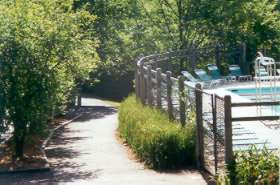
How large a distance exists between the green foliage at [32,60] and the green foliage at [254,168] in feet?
20.5

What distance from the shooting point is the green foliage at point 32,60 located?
15.5 metres

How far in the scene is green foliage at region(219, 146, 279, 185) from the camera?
9836 millimetres

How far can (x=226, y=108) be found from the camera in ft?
37.0

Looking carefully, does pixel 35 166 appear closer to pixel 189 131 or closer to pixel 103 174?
pixel 103 174

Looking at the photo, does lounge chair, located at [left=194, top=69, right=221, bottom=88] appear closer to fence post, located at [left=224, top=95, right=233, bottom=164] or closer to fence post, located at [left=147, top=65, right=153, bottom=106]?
fence post, located at [left=147, top=65, right=153, bottom=106]

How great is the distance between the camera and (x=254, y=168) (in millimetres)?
10312

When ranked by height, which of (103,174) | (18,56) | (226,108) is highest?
(18,56)

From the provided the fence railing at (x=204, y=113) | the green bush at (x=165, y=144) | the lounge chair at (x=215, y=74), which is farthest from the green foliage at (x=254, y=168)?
the lounge chair at (x=215, y=74)

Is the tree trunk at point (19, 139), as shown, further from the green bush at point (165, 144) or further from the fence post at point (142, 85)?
the fence post at point (142, 85)

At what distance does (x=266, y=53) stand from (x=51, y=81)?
Result: 16052mm

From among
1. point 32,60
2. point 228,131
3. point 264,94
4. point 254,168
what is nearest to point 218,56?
point 264,94

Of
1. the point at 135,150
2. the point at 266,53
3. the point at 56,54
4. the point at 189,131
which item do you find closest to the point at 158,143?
the point at 189,131

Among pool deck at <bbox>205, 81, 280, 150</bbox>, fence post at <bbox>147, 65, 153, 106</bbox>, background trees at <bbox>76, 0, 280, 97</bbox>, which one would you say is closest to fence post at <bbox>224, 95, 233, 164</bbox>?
pool deck at <bbox>205, 81, 280, 150</bbox>

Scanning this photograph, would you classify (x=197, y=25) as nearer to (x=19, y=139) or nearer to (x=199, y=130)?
(x=19, y=139)
